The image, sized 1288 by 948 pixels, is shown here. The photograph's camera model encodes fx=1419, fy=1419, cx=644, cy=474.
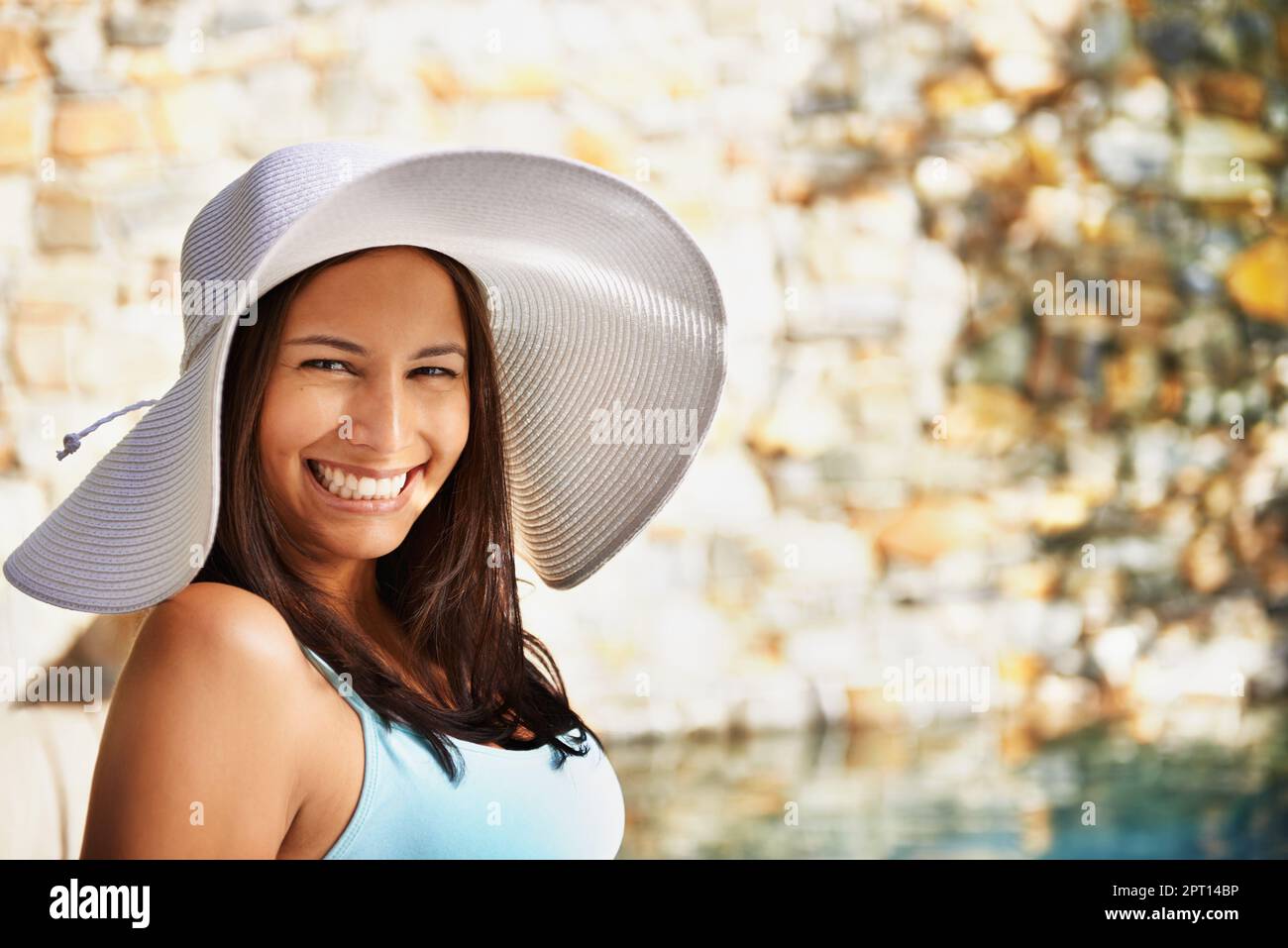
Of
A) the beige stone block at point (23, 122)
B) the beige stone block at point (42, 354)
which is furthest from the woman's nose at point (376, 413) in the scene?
the beige stone block at point (23, 122)

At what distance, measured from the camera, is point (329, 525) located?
0.81 metres

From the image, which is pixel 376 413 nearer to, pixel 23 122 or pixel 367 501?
pixel 367 501

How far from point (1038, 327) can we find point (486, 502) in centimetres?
318

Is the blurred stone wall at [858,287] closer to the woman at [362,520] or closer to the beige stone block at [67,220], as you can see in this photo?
the beige stone block at [67,220]

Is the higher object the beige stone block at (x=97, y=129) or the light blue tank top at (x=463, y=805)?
the beige stone block at (x=97, y=129)

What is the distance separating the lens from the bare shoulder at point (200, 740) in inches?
25.5

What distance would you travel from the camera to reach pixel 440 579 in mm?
919

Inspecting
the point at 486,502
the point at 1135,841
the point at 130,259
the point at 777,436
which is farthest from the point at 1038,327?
the point at 486,502

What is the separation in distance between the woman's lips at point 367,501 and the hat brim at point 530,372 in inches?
3.3

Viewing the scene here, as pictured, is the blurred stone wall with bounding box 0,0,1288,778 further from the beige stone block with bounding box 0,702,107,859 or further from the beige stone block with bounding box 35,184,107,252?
the beige stone block with bounding box 0,702,107,859

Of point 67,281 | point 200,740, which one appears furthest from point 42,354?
point 200,740

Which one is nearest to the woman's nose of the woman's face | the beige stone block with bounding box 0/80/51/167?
the woman's face

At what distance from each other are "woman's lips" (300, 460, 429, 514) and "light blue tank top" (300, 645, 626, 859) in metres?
0.09

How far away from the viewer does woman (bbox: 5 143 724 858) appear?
676mm
